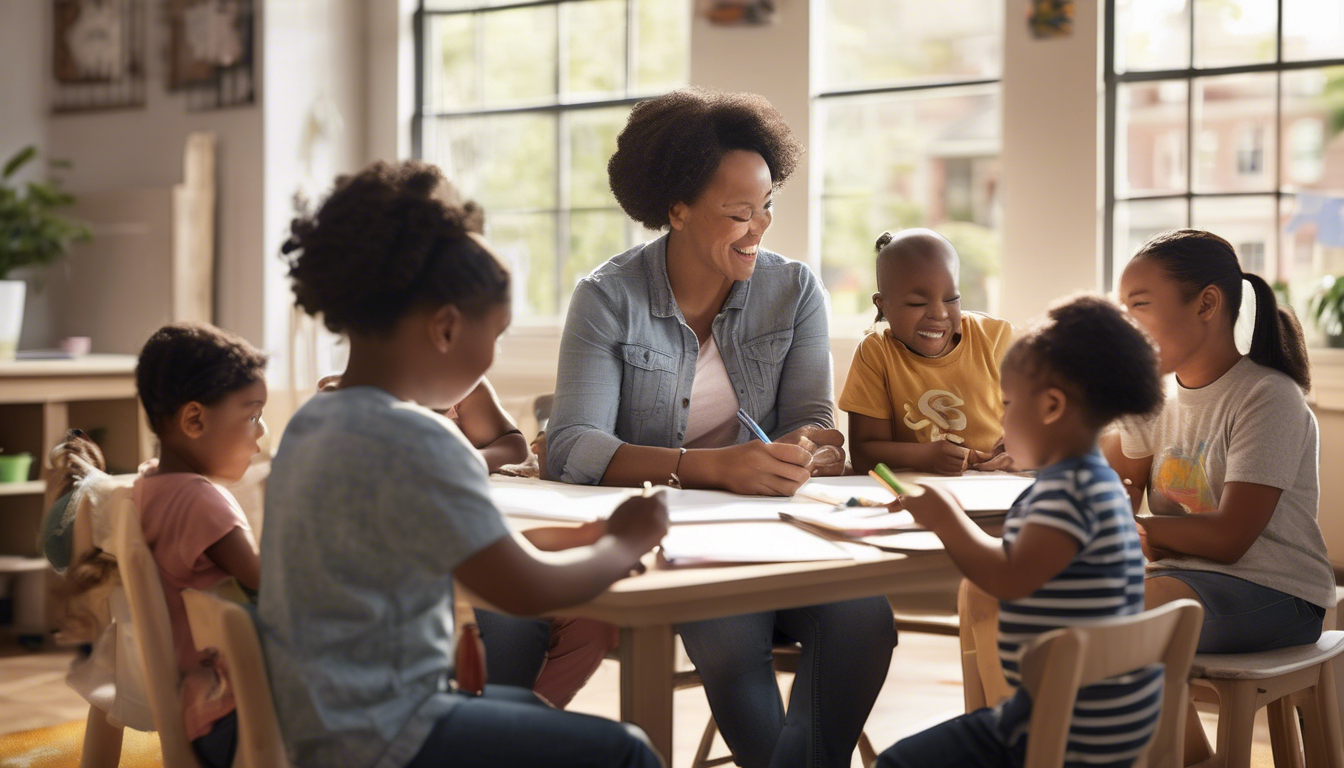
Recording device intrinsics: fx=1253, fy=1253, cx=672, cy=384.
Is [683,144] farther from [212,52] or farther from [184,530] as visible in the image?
[212,52]

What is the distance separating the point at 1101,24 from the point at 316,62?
2.75 metres

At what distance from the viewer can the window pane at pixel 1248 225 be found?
11.1 feet

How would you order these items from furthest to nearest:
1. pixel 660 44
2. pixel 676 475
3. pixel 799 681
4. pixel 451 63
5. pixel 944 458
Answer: pixel 451 63 → pixel 660 44 → pixel 944 458 → pixel 676 475 → pixel 799 681

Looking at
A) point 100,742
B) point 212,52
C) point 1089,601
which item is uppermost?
point 212,52

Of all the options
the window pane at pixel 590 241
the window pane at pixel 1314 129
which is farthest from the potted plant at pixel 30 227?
the window pane at pixel 1314 129

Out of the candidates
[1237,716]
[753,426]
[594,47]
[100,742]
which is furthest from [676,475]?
[594,47]

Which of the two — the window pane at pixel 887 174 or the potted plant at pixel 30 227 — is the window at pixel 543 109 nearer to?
the window pane at pixel 887 174

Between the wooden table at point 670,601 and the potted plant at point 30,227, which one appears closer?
the wooden table at point 670,601

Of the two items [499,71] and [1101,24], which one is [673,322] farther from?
[499,71]

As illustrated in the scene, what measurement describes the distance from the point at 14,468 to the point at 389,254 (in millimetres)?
2944

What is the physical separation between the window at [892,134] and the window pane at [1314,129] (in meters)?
0.81

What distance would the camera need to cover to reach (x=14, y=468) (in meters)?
3.66

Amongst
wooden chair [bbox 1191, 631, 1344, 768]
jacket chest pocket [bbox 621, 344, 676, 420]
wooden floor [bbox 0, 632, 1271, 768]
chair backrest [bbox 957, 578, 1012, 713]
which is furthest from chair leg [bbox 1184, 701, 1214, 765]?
jacket chest pocket [bbox 621, 344, 676, 420]

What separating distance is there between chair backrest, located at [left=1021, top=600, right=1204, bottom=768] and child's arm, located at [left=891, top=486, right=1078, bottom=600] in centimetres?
12
